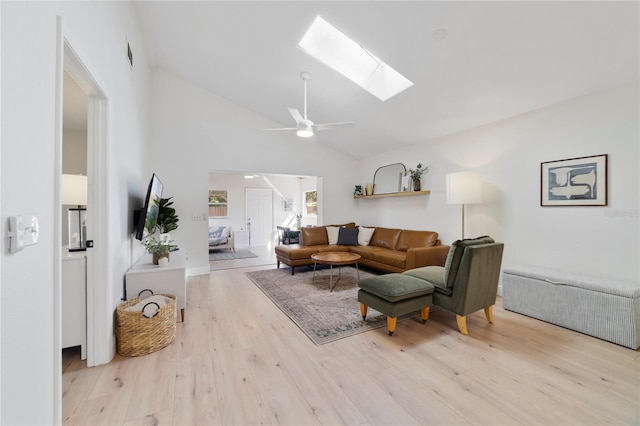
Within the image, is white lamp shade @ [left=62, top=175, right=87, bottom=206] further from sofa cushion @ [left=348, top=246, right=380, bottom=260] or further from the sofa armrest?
sofa cushion @ [left=348, top=246, right=380, bottom=260]

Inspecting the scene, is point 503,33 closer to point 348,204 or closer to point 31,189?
point 31,189

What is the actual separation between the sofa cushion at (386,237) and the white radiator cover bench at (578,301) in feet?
6.73

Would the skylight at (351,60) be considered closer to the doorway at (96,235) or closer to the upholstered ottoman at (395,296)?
the doorway at (96,235)

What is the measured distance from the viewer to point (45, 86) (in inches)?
44.0

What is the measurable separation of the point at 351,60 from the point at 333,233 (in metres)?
3.31

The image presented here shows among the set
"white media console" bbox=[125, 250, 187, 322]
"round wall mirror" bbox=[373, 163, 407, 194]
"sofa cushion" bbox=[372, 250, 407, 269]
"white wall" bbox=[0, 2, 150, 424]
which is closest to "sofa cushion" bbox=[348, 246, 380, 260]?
"sofa cushion" bbox=[372, 250, 407, 269]

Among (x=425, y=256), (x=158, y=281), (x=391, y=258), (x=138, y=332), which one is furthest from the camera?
(x=391, y=258)

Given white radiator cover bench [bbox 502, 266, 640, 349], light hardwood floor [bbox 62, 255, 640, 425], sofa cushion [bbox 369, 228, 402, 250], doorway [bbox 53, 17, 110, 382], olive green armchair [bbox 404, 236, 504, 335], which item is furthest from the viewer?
sofa cushion [bbox 369, 228, 402, 250]

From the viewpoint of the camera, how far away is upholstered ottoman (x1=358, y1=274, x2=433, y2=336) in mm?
2432

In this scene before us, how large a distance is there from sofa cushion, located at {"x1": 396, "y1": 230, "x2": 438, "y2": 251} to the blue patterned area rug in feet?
2.71

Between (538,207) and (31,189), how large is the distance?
4430 millimetres

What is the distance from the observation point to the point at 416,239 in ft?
15.1

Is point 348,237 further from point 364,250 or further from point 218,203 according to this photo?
point 218,203

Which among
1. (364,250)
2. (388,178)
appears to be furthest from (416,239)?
(388,178)
